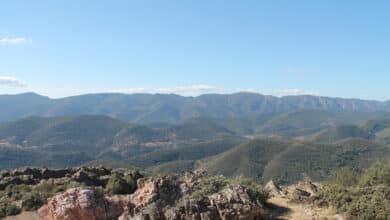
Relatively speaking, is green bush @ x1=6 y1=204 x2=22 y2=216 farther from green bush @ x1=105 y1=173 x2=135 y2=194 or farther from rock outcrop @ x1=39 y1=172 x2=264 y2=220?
rock outcrop @ x1=39 y1=172 x2=264 y2=220

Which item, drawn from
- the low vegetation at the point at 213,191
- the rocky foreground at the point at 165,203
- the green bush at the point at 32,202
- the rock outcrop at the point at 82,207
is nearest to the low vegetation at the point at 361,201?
the rocky foreground at the point at 165,203

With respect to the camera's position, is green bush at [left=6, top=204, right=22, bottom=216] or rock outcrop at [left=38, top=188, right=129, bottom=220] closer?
rock outcrop at [left=38, top=188, right=129, bottom=220]

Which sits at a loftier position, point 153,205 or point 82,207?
point 153,205

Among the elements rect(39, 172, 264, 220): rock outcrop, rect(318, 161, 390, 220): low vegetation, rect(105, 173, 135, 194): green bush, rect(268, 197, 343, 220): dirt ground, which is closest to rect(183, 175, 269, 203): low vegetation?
rect(39, 172, 264, 220): rock outcrop

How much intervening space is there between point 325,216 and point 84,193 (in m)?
16.1

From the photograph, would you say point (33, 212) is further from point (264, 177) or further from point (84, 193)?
point (264, 177)

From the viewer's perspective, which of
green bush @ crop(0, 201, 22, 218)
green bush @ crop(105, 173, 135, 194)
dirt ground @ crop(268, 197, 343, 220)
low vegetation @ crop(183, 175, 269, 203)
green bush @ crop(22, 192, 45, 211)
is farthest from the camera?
green bush @ crop(22, 192, 45, 211)

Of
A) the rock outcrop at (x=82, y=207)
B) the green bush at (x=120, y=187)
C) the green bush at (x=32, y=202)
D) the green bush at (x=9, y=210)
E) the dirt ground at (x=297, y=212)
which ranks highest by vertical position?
the rock outcrop at (x=82, y=207)

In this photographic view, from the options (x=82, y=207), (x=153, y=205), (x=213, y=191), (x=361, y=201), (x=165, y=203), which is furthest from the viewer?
(x=213, y=191)

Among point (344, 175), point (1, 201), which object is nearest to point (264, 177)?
point (344, 175)

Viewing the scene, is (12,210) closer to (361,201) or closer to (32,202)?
(32,202)

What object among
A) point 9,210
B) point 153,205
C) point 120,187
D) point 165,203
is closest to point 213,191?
point 165,203

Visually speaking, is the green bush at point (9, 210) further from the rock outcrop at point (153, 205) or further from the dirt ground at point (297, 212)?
the dirt ground at point (297, 212)

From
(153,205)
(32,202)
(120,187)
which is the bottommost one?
(32,202)
